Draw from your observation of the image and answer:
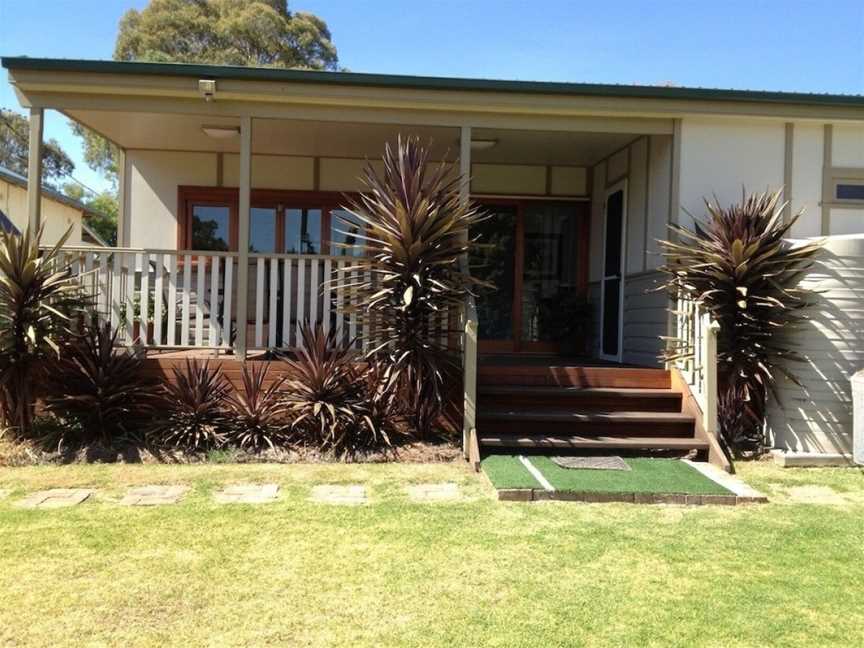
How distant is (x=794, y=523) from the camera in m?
4.57

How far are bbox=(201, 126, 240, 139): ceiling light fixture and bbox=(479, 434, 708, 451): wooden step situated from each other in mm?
4596

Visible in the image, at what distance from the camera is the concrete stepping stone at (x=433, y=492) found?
16.4ft

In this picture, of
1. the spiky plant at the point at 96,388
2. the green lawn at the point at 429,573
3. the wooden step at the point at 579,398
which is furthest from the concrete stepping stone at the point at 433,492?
the spiky plant at the point at 96,388

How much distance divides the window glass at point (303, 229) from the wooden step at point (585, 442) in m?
4.53

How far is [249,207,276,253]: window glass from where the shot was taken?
9.71 meters

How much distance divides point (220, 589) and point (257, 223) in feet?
22.9

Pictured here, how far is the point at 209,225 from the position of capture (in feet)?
31.9

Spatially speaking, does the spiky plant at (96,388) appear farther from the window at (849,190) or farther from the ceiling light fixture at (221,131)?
the window at (849,190)

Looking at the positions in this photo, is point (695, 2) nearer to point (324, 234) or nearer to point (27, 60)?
point (324, 234)

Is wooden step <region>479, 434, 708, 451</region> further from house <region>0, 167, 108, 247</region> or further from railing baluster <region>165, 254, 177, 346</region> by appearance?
house <region>0, 167, 108, 247</region>

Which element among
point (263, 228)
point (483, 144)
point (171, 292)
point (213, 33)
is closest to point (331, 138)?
point (483, 144)

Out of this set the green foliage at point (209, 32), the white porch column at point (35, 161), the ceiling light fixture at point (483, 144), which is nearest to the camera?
the white porch column at point (35, 161)

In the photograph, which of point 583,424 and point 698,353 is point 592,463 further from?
point 698,353

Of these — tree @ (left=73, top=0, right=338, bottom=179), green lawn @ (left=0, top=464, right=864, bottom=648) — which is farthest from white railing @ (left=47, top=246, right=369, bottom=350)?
tree @ (left=73, top=0, right=338, bottom=179)
